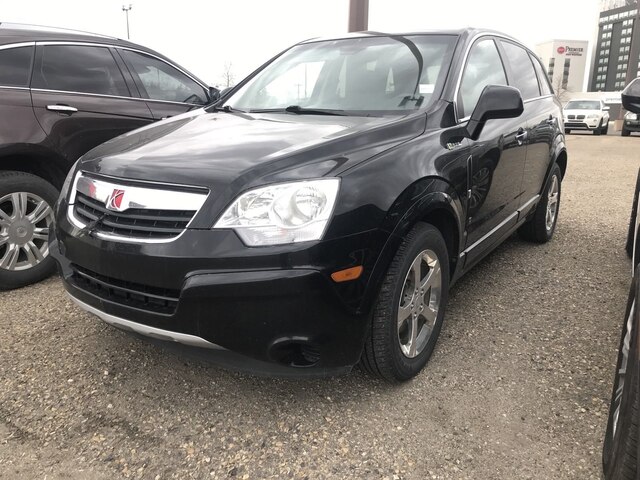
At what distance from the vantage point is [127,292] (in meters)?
2.12

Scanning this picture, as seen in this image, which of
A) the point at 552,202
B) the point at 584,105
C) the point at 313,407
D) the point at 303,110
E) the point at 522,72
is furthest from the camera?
the point at 584,105

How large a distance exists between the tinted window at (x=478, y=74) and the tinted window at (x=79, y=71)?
2678 millimetres

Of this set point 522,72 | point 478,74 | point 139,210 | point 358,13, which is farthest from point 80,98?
point 358,13

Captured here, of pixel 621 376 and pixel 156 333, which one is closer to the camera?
pixel 621 376

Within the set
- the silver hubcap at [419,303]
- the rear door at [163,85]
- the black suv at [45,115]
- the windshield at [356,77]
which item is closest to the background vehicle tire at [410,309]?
the silver hubcap at [419,303]

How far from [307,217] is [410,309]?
31.5 inches

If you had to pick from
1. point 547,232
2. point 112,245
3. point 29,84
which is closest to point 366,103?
point 112,245

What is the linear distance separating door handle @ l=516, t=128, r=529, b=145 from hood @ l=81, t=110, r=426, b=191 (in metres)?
1.26

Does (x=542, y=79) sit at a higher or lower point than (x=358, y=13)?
lower

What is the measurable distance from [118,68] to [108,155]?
213 centimetres

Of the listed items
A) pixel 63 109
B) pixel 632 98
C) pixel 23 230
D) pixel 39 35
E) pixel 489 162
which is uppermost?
pixel 39 35

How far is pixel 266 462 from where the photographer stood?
204 centimetres

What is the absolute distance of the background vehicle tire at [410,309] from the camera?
221 cm

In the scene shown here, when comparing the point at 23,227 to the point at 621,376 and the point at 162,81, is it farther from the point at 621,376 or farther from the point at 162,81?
the point at 621,376
